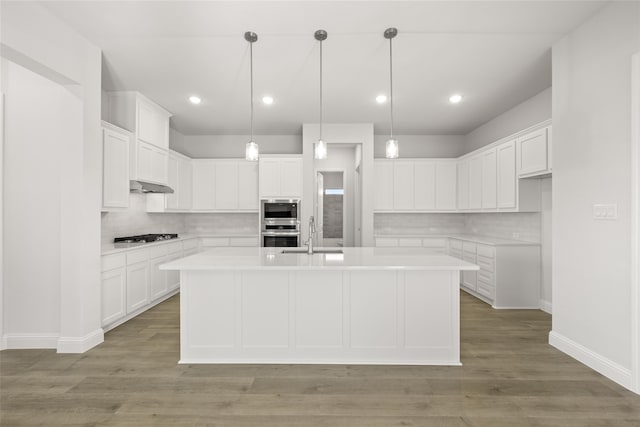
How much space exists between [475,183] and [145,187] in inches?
200

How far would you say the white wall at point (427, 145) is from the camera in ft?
21.0

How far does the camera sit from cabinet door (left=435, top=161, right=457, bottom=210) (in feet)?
19.6

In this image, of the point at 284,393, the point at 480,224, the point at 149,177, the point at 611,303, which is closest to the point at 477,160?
the point at 480,224

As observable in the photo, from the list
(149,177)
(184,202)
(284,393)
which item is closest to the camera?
(284,393)

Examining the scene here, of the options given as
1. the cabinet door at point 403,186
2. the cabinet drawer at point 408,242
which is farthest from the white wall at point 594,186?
the cabinet door at point 403,186

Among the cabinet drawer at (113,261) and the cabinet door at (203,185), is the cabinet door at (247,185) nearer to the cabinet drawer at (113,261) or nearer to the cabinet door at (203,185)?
the cabinet door at (203,185)

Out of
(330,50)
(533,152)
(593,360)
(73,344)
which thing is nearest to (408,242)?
(533,152)

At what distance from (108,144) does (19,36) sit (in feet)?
4.12

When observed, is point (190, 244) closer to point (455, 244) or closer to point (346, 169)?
point (346, 169)

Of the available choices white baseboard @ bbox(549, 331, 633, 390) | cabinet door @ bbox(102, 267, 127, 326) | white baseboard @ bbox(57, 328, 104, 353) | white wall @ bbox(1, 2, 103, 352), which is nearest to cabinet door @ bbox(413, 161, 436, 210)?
white baseboard @ bbox(549, 331, 633, 390)

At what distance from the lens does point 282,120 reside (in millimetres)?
5434

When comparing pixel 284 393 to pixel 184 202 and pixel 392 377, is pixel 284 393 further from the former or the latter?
pixel 184 202

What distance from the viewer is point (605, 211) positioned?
8.27 feet

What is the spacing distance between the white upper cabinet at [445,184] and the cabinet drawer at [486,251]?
1323mm
